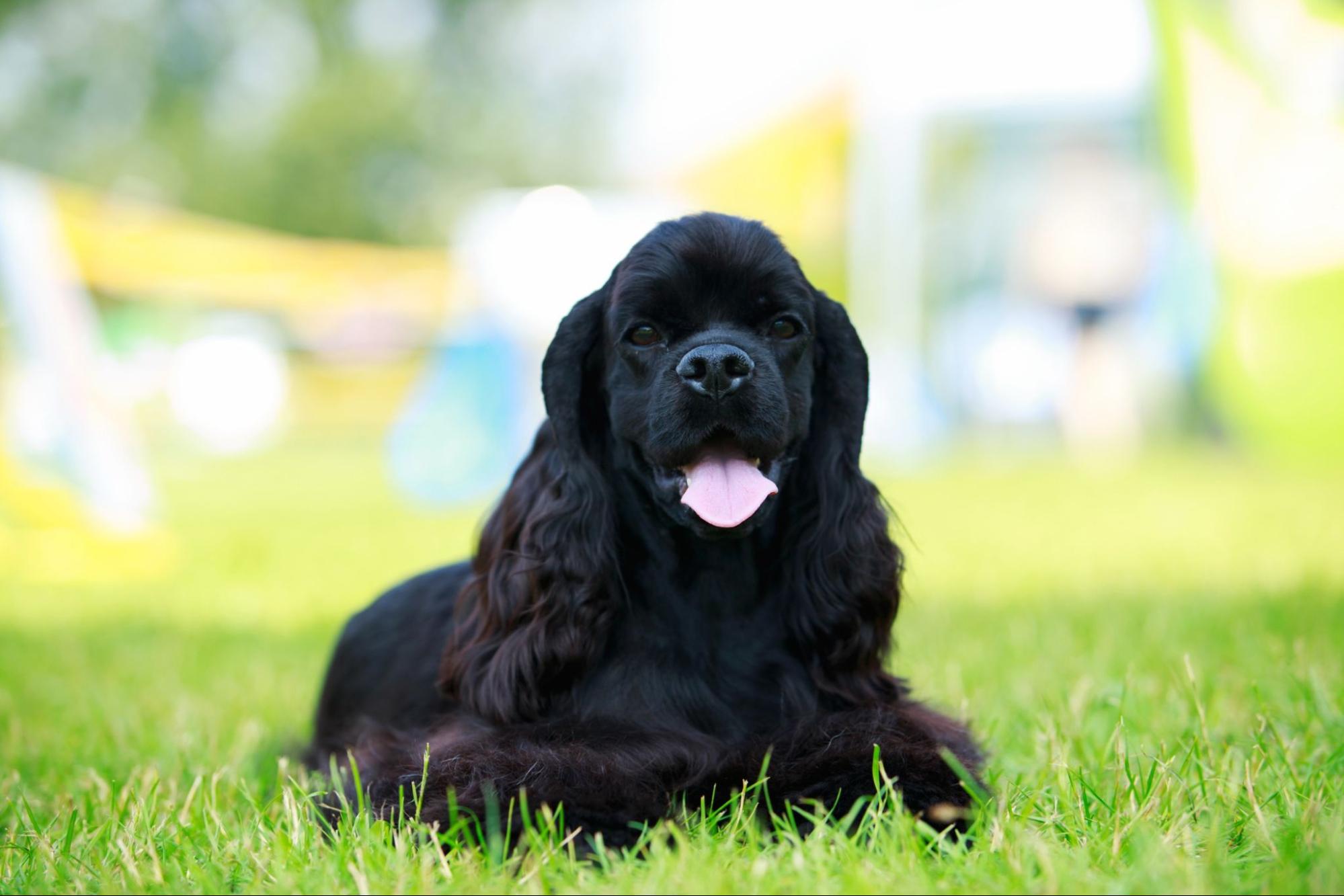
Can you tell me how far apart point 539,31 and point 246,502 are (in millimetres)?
27089

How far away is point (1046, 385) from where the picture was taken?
1764 centimetres

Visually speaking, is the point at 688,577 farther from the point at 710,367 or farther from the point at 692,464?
the point at 710,367

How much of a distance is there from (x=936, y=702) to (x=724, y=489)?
107 cm

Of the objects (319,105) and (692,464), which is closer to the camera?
(692,464)

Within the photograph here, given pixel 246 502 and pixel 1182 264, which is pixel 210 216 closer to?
pixel 246 502

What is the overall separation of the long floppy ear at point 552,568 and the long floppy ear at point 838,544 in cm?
41

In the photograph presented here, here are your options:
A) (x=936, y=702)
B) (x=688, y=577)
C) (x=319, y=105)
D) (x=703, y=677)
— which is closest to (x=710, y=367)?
(x=688, y=577)

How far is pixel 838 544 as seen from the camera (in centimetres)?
266

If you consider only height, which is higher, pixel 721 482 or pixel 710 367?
pixel 710 367

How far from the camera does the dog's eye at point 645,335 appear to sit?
8.22 ft

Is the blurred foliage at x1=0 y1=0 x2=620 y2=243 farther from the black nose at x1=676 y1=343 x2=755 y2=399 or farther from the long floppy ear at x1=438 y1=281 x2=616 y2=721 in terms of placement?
the black nose at x1=676 y1=343 x2=755 y2=399

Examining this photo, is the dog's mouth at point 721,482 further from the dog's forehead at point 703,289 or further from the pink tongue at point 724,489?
the dog's forehead at point 703,289

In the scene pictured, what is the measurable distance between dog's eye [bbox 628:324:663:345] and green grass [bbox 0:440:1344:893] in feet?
2.40

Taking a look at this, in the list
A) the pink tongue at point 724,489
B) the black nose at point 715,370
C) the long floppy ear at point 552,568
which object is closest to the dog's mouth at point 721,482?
the pink tongue at point 724,489
